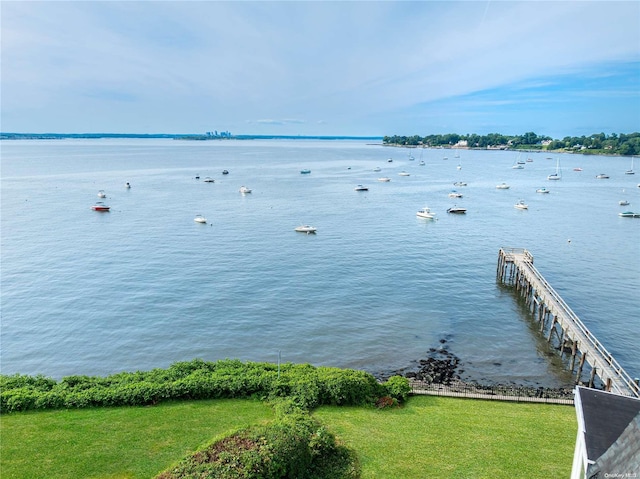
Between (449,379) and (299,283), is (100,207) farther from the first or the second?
(449,379)

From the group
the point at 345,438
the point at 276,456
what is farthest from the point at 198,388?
the point at 276,456

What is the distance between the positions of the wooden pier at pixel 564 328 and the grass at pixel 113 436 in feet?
66.1

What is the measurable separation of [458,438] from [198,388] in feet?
42.2

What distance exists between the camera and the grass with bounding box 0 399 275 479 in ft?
54.4

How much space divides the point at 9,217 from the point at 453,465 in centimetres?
9332

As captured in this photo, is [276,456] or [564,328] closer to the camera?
[276,456]

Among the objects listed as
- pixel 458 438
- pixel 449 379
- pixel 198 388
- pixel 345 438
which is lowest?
pixel 449 379

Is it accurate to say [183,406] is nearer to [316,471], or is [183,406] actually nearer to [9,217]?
[316,471]

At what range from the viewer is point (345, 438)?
1897cm

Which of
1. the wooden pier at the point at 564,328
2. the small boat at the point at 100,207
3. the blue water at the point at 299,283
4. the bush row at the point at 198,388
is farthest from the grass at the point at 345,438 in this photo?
the small boat at the point at 100,207

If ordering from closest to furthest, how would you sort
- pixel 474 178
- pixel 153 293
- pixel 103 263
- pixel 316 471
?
1. pixel 316 471
2. pixel 153 293
3. pixel 103 263
4. pixel 474 178

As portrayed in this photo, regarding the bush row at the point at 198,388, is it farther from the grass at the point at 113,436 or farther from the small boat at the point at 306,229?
the small boat at the point at 306,229

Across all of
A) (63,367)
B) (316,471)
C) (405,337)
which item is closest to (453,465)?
(316,471)

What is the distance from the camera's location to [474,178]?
15975 cm
